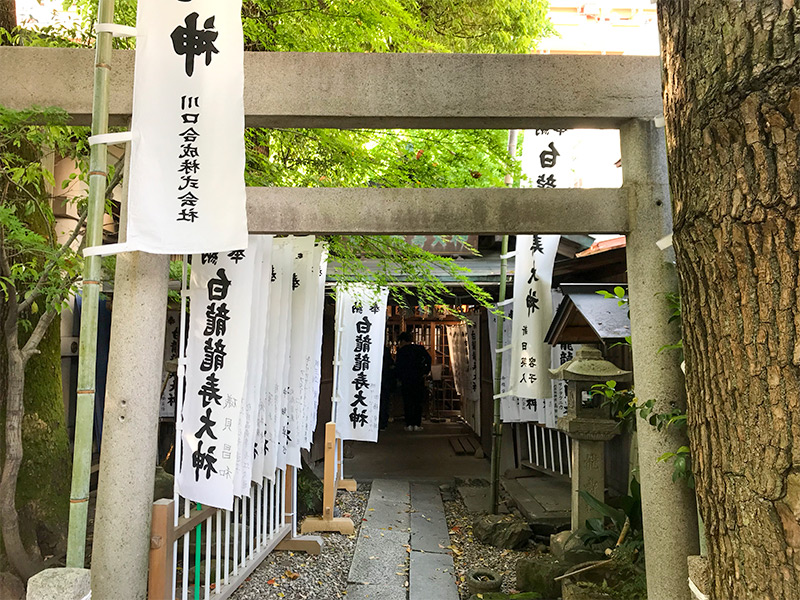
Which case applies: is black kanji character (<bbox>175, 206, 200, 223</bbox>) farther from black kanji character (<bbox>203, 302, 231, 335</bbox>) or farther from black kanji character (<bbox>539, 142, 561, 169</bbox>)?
black kanji character (<bbox>539, 142, 561, 169</bbox>)

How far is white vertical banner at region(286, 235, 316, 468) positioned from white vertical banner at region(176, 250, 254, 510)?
1615 millimetres

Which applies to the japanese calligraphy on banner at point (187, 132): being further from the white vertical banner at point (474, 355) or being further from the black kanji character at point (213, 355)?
the white vertical banner at point (474, 355)

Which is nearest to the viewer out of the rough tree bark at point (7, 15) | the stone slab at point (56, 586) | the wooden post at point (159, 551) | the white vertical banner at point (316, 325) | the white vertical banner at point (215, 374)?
the stone slab at point (56, 586)

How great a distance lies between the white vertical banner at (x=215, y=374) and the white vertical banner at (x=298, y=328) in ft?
5.30

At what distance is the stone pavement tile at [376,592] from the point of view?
5504mm

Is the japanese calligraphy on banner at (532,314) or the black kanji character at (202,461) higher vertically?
the japanese calligraphy on banner at (532,314)

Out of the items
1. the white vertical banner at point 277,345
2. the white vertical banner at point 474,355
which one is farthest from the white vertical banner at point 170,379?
the white vertical banner at point 474,355

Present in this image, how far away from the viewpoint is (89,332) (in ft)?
9.51

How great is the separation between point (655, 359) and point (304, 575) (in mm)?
4335

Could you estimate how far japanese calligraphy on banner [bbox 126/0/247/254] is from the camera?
320 centimetres

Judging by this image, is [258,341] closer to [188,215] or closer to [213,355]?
[213,355]

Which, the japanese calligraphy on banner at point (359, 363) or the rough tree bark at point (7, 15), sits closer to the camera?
the rough tree bark at point (7, 15)

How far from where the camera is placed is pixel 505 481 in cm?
916

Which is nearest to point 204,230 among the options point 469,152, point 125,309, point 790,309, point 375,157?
point 125,309
